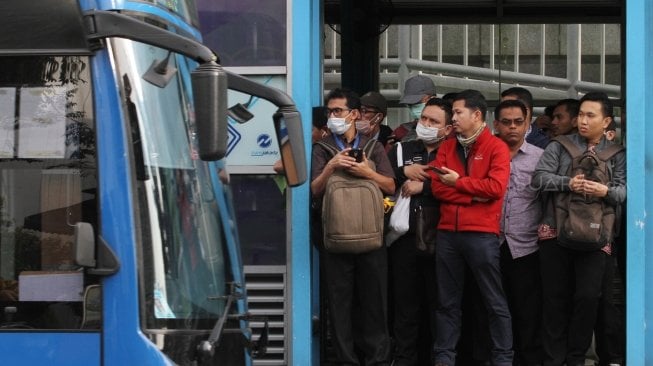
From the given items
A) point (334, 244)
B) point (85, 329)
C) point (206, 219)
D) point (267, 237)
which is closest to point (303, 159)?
point (206, 219)

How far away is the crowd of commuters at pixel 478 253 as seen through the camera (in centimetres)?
755

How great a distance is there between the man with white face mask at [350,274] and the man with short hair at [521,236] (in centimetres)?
87

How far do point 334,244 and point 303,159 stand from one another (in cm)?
216

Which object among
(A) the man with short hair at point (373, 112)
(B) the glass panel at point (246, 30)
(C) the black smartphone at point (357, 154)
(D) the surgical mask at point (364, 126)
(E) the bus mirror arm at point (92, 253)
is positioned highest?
(B) the glass panel at point (246, 30)

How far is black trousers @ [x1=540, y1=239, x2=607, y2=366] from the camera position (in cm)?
761

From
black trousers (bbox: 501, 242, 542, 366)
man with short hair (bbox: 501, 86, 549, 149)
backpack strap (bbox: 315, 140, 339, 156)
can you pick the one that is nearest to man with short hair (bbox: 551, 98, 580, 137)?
man with short hair (bbox: 501, 86, 549, 149)

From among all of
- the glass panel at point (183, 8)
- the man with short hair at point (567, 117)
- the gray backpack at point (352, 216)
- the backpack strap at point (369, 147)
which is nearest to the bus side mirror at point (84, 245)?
the glass panel at point (183, 8)

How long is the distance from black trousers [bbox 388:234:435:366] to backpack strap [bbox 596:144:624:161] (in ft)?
4.38

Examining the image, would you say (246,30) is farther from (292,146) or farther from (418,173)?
(292,146)

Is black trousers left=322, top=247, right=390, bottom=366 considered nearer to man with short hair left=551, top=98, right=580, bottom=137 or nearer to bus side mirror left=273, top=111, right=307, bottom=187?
man with short hair left=551, top=98, right=580, bottom=137

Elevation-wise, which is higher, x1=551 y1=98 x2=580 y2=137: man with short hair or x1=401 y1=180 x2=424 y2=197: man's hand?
x1=551 y1=98 x2=580 y2=137: man with short hair

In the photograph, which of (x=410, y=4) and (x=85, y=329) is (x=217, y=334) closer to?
(x=85, y=329)

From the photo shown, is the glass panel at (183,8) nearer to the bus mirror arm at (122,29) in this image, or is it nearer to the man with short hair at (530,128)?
the bus mirror arm at (122,29)

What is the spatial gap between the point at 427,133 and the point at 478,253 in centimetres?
92
